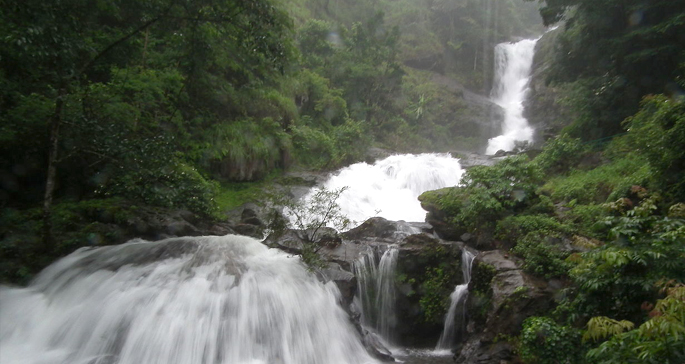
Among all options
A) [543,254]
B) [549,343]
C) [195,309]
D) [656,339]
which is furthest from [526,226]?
[195,309]

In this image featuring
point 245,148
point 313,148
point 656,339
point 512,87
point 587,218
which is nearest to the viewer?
point 656,339

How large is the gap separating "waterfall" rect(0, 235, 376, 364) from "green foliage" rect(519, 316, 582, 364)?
9.39 ft

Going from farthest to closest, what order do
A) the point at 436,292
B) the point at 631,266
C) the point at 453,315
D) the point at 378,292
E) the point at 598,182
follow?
the point at 598,182, the point at 378,292, the point at 436,292, the point at 453,315, the point at 631,266

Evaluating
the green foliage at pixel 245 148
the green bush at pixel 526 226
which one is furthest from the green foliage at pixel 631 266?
the green foliage at pixel 245 148

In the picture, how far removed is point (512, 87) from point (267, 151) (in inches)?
1115

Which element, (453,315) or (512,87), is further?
(512,87)

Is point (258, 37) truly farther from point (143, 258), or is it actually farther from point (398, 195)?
point (398, 195)

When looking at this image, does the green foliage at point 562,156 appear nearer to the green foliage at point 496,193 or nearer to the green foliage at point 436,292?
the green foliage at point 496,193

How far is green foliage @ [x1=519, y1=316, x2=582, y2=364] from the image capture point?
5.70m

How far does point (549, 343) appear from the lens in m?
5.84

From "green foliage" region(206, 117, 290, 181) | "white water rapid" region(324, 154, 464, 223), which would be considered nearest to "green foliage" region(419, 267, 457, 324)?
"white water rapid" region(324, 154, 464, 223)

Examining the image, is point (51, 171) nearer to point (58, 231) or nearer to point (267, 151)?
point (58, 231)

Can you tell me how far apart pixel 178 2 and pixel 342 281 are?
6863 mm

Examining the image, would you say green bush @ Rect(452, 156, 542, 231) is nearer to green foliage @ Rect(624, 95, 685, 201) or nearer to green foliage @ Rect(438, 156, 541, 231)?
green foliage @ Rect(438, 156, 541, 231)
